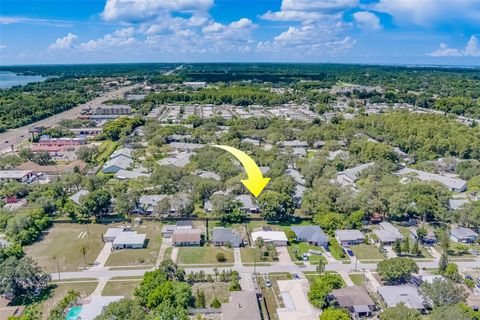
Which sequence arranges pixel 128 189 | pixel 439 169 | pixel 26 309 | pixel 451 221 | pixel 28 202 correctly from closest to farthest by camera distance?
pixel 26 309 → pixel 451 221 → pixel 28 202 → pixel 128 189 → pixel 439 169

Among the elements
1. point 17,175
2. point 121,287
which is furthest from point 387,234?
point 17,175

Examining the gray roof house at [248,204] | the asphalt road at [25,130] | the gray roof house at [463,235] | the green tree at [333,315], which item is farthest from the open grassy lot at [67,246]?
the asphalt road at [25,130]

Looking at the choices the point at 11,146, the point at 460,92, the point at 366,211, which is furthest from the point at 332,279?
the point at 460,92

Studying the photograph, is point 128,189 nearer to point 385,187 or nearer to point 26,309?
point 26,309

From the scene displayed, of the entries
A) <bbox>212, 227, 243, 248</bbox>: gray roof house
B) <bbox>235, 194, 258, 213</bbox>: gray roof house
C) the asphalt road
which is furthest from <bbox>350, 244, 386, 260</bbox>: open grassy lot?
the asphalt road

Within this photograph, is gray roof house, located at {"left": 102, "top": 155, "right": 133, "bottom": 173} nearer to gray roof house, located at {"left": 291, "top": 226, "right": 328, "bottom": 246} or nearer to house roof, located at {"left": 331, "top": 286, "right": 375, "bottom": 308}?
gray roof house, located at {"left": 291, "top": 226, "right": 328, "bottom": 246}

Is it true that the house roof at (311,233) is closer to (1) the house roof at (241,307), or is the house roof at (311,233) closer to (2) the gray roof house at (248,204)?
(2) the gray roof house at (248,204)
